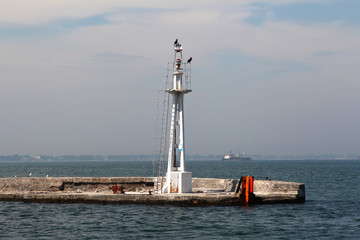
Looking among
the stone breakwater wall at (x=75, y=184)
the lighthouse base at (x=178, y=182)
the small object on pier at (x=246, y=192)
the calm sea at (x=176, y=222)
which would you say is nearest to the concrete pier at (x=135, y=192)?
the stone breakwater wall at (x=75, y=184)

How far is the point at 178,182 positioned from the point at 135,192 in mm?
4883

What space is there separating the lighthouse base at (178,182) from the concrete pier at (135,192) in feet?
2.58

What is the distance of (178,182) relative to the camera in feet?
108

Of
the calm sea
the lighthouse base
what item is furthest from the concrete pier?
the lighthouse base

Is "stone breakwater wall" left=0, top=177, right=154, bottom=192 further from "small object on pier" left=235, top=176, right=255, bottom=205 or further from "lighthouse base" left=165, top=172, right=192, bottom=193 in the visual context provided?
"small object on pier" left=235, top=176, right=255, bottom=205

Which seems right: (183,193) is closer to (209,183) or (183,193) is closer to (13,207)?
(209,183)

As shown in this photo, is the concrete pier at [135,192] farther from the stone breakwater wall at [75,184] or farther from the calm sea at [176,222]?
the calm sea at [176,222]

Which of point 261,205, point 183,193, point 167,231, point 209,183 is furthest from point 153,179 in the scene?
point 167,231

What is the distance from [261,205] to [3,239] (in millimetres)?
15654

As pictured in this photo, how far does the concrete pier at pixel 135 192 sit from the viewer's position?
32.0 m

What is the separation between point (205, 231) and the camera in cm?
2531

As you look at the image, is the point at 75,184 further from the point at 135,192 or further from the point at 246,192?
the point at 246,192

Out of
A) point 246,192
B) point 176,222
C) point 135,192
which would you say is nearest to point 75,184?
point 135,192

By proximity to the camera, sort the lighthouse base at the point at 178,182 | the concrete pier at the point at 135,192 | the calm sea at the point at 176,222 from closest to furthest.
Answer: the calm sea at the point at 176,222, the concrete pier at the point at 135,192, the lighthouse base at the point at 178,182
